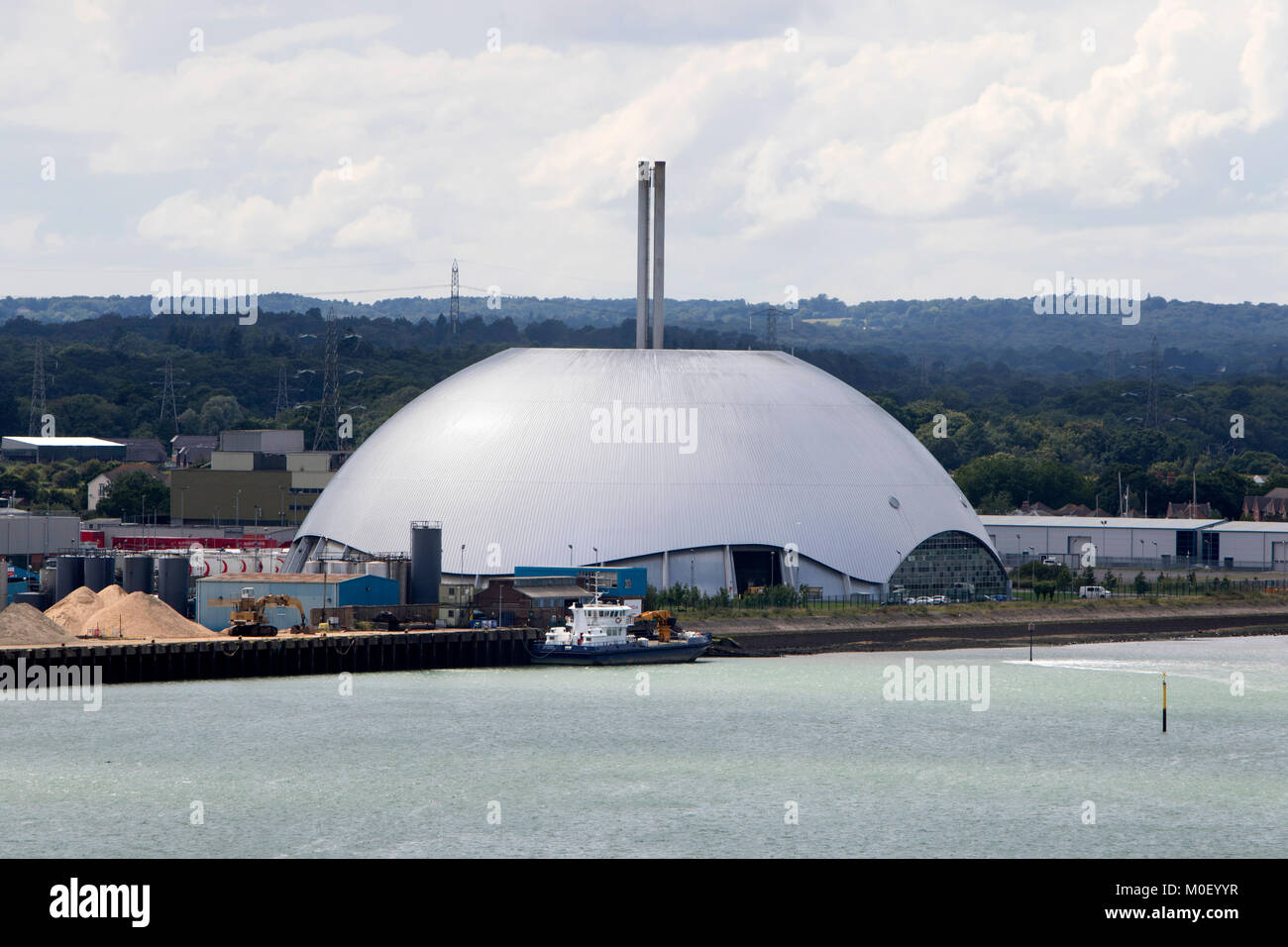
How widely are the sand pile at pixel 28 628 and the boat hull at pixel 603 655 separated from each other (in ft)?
50.4

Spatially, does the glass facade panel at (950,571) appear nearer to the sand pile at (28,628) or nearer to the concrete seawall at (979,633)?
the concrete seawall at (979,633)

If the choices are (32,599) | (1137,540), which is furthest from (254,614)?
(1137,540)

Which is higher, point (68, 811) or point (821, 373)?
point (821, 373)

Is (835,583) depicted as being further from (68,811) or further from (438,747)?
Result: (68,811)

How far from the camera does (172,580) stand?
243 feet

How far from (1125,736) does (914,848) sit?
15.7 metres

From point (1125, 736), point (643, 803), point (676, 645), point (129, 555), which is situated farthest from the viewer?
point (129, 555)

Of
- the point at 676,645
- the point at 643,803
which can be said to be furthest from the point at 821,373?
the point at 643,803

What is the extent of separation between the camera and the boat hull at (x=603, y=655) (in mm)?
67125

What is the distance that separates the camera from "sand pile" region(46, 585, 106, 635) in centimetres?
6694

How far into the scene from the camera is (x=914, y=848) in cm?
3828

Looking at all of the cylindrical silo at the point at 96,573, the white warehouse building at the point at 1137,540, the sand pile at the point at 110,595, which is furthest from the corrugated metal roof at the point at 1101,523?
the sand pile at the point at 110,595

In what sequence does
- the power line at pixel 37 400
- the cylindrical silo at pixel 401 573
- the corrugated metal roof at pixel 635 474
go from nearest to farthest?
the cylindrical silo at pixel 401 573, the corrugated metal roof at pixel 635 474, the power line at pixel 37 400

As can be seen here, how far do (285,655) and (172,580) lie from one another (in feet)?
37.4
